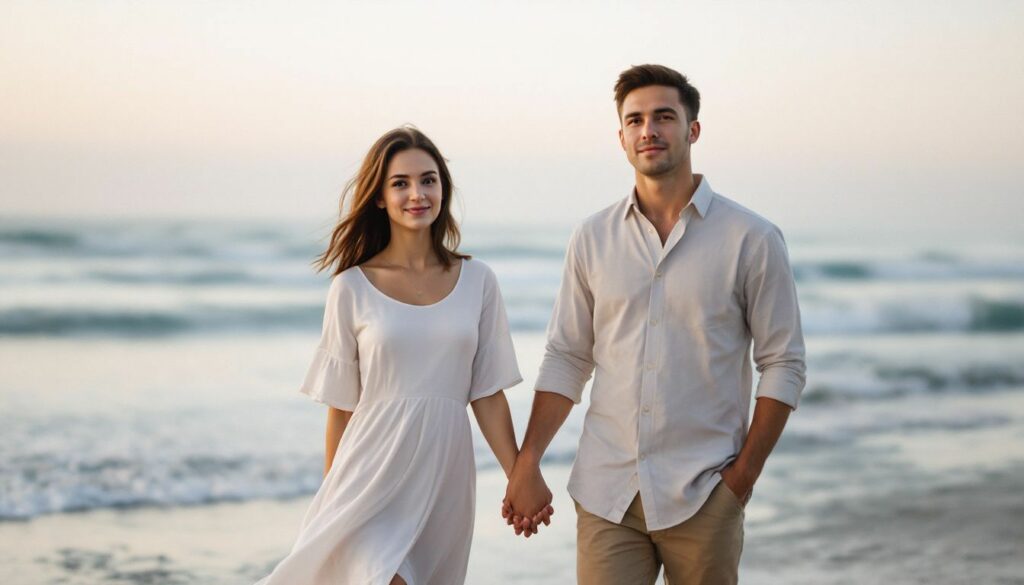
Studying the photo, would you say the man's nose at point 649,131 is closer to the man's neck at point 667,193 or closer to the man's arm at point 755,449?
the man's neck at point 667,193

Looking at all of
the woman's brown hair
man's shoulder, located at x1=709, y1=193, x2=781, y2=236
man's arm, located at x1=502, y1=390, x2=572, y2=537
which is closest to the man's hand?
man's arm, located at x1=502, y1=390, x2=572, y2=537

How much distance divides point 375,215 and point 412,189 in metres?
0.20

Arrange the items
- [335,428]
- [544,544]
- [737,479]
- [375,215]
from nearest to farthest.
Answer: [737,479]
[335,428]
[375,215]
[544,544]

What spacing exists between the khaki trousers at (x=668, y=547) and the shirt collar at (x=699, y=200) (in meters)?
0.73

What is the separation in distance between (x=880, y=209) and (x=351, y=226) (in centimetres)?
1706

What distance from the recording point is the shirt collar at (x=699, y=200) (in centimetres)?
327

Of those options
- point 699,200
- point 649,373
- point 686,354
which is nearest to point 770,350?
point 686,354

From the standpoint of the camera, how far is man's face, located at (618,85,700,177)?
127 inches

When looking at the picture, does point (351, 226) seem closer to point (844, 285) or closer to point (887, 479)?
point (887, 479)

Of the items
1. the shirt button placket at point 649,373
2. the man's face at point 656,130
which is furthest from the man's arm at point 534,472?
the man's face at point 656,130

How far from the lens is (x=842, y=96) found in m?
16.4

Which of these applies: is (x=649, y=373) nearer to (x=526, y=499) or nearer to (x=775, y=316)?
(x=775, y=316)

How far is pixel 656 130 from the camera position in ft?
10.6

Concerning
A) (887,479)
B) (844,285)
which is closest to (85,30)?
(844,285)
